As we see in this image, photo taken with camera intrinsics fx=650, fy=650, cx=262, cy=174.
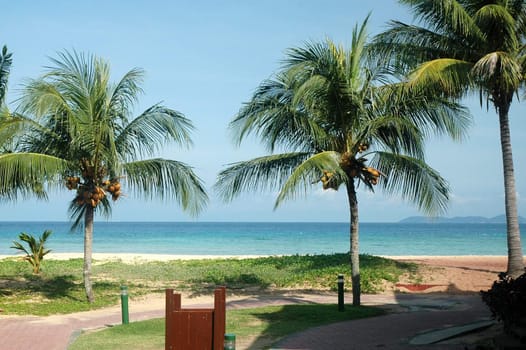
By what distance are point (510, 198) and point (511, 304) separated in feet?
35.8

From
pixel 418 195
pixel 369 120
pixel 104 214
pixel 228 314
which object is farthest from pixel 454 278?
pixel 104 214

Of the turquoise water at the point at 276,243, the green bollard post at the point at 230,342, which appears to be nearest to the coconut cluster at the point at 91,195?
the green bollard post at the point at 230,342

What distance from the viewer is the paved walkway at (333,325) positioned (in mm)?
11656

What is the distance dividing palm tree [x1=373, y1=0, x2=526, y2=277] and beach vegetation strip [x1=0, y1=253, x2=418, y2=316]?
18.5 ft

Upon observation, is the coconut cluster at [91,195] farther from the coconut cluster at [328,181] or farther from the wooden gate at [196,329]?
the wooden gate at [196,329]

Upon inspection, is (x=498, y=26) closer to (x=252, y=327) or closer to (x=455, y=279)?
(x=455, y=279)

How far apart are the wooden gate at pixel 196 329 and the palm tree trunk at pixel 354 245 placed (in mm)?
7164

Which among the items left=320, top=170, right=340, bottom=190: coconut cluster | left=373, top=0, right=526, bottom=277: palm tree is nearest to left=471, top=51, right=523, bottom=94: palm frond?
left=373, top=0, right=526, bottom=277: palm tree

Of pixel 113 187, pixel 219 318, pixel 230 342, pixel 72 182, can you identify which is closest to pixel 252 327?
pixel 219 318

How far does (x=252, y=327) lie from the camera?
13.3 meters

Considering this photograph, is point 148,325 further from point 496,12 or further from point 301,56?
point 496,12

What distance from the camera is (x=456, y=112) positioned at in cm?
1672

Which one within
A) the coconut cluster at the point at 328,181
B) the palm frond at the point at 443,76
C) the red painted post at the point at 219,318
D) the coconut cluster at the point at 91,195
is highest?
the palm frond at the point at 443,76

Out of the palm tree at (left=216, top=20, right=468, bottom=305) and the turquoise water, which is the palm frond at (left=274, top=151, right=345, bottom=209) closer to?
the palm tree at (left=216, top=20, right=468, bottom=305)
